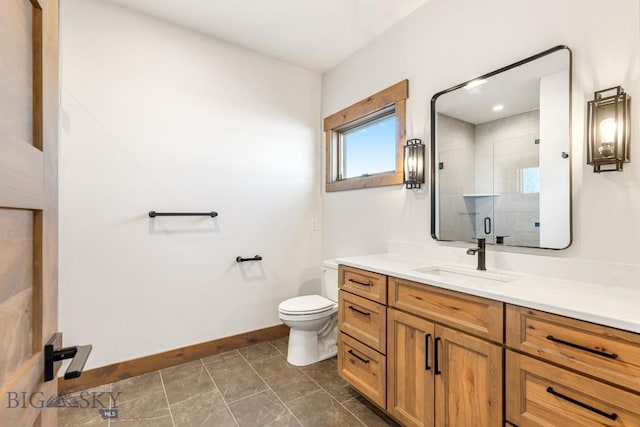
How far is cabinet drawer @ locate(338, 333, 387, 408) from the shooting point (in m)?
1.70

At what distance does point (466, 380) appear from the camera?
52.0 inches

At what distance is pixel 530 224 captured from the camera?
1578mm

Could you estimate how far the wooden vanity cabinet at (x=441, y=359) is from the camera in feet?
4.08

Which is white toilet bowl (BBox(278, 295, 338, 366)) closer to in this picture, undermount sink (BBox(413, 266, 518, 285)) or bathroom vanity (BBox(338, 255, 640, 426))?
bathroom vanity (BBox(338, 255, 640, 426))

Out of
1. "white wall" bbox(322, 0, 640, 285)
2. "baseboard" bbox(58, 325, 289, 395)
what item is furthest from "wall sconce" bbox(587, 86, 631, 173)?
"baseboard" bbox(58, 325, 289, 395)

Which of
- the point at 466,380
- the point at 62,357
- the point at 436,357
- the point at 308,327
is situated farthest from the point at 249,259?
the point at 62,357

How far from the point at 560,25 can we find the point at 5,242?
218 cm

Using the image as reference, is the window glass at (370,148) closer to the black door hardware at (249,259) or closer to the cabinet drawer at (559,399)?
the black door hardware at (249,259)

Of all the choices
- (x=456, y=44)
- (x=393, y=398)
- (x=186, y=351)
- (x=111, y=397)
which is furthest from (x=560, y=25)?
(x=111, y=397)

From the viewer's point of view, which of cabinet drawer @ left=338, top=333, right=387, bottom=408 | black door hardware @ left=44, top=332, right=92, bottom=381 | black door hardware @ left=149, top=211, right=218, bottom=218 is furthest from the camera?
black door hardware @ left=149, top=211, right=218, bottom=218

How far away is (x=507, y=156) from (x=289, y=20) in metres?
1.86

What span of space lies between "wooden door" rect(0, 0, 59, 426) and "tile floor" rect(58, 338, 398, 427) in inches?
52.3

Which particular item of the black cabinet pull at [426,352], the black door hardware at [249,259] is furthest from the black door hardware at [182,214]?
the black cabinet pull at [426,352]

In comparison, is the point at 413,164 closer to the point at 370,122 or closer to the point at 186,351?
the point at 370,122
